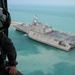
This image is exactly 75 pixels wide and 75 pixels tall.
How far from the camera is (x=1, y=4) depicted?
73cm

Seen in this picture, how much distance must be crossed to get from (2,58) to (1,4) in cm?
21

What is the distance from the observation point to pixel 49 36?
8234mm

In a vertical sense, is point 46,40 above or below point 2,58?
below

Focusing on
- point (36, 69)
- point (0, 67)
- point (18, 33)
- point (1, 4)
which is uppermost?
point (1, 4)

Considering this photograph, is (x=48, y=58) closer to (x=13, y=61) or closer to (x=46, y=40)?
(x=46, y=40)

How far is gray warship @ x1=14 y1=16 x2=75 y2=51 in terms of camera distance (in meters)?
7.62

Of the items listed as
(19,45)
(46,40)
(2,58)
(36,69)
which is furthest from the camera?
(46,40)

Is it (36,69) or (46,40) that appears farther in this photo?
(46,40)

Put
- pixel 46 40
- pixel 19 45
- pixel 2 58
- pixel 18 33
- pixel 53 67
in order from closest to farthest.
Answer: pixel 2 58
pixel 53 67
pixel 19 45
pixel 46 40
pixel 18 33

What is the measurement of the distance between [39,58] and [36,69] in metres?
1.02

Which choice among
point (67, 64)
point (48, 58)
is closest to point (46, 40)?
point (48, 58)

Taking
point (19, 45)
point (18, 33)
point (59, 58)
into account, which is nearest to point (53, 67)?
point (59, 58)

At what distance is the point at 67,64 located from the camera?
19.0 feet

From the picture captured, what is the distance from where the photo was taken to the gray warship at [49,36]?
7.62 meters
